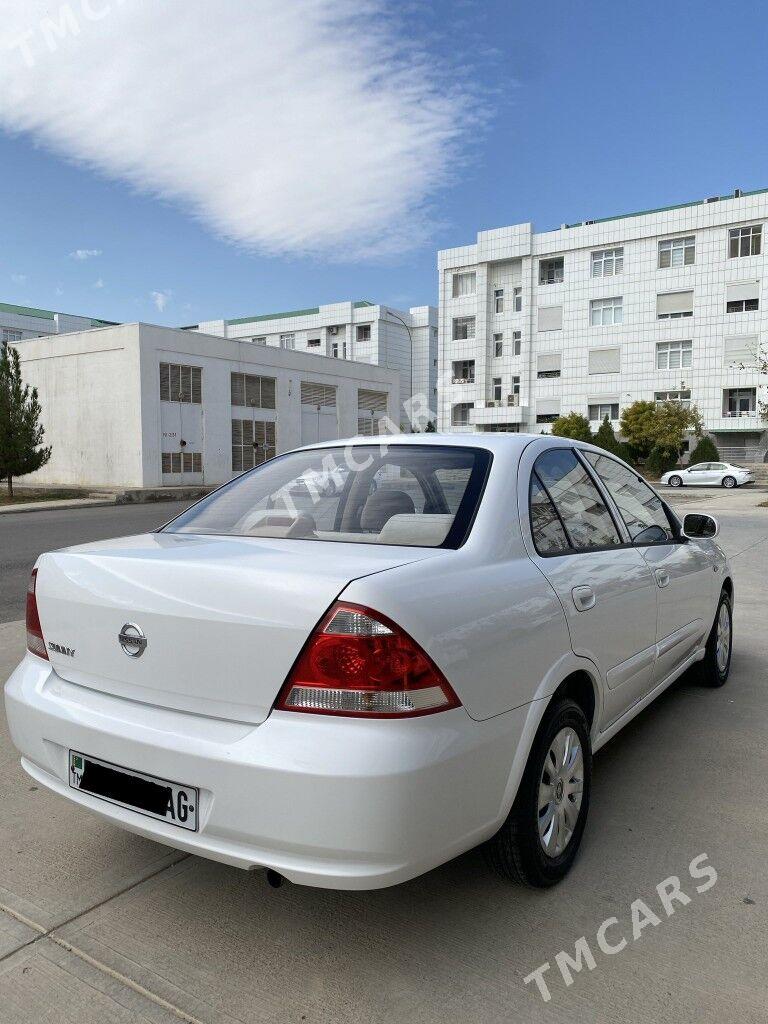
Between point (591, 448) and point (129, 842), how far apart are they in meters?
2.58

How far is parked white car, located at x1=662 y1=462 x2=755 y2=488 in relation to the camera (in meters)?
37.9

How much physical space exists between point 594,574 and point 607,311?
55597 millimetres

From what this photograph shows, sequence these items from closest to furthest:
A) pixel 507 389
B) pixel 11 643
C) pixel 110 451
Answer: pixel 11 643 → pixel 110 451 → pixel 507 389

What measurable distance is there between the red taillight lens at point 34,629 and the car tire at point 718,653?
3697 millimetres

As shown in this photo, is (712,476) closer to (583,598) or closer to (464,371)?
(464,371)

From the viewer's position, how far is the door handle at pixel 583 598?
2.79 m

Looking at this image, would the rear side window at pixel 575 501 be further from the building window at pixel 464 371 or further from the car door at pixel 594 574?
the building window at pixel 464 371

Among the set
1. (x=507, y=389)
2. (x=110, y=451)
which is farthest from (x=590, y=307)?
(x=110, y=451)

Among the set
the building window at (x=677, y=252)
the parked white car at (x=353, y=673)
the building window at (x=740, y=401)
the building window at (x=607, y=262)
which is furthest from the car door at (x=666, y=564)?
the building window at (x=607, y=262)

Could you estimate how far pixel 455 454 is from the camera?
3.05m

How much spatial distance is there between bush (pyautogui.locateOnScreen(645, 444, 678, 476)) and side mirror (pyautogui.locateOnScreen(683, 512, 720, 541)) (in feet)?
149

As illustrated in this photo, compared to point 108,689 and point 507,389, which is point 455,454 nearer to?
point 108,689

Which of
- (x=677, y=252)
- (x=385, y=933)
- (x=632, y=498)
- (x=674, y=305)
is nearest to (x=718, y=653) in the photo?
(x=632, y=498)

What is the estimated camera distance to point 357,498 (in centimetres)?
313
